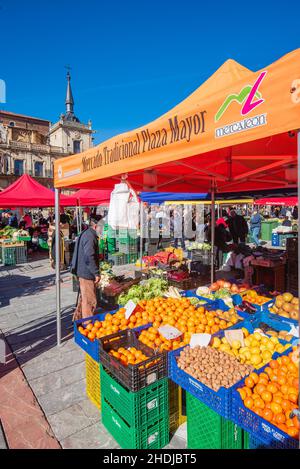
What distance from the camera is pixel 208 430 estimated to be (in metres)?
2.19

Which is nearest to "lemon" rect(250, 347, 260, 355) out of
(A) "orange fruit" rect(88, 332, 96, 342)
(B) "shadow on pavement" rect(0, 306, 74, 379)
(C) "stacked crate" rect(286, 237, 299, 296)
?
(A) "orange fruit" rect(88, 332, 96, 342)

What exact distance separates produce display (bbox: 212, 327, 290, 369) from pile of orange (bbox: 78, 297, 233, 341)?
328mm

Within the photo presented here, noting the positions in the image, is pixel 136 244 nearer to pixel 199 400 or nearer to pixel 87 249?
pixel 87 249

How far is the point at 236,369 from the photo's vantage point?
2254 mm

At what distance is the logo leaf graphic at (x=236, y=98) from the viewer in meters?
1.74

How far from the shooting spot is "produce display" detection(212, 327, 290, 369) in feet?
7.95

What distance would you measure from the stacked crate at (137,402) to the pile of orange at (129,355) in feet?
0.27

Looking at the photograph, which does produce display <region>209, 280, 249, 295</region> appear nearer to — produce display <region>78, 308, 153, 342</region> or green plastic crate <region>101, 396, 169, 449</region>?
produce display <region>78, 308, 153, 342</region>

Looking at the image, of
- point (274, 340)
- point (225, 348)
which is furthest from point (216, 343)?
point (274, 340)

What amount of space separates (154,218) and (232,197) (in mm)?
7908

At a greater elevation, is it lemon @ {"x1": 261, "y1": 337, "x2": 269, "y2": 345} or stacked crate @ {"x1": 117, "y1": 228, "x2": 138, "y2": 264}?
stacked crate @ {"x1": 117, "y1": 228, "x2": 138, "y2": 264}

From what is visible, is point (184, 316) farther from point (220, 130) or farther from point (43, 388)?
point (220, 130)

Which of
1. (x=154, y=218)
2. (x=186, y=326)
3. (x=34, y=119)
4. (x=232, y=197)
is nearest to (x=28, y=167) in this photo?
(x=34, y=119)

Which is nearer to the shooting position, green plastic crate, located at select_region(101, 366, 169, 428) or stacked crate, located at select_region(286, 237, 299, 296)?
green plastic crate, located at select_region(101, 366, 169, 428)
